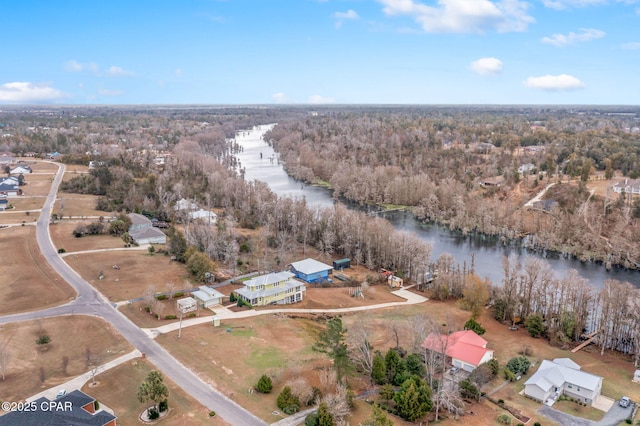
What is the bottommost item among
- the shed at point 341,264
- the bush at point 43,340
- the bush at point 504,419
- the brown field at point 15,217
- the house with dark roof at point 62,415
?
the shed at point 341,264

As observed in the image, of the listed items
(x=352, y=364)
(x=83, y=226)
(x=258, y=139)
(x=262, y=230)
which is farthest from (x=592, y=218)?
(x=258, y=139)

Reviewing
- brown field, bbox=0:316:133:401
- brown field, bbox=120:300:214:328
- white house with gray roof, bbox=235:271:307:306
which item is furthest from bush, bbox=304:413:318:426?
white house with gray roof, bbox=235:271:307:306

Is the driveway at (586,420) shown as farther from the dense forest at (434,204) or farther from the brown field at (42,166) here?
the brown field at (42,166)

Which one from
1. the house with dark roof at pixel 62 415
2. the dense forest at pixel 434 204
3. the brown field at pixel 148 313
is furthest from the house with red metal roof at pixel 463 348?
the house with dark roof at pixel 62 415

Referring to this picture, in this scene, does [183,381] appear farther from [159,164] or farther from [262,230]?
[159,164]

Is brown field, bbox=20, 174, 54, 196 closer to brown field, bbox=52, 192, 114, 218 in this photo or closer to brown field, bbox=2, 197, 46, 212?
brown field, bbox=2, 197, 46, 212

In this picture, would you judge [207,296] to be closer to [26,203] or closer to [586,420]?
[586,420]
